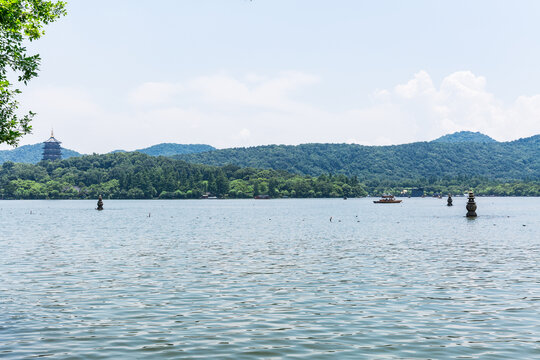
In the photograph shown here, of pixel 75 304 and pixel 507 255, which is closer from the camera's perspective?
pixel 75 304

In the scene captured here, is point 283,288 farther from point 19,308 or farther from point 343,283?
point 19,308

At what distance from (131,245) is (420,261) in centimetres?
3182

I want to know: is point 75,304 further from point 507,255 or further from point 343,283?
point 507,255

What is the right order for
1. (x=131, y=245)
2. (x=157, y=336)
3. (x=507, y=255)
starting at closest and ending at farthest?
(x=157, y=336) → (x=507, y=255) → (x=131, y=245)

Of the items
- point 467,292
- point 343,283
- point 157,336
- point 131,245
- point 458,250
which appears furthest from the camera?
point 131,245

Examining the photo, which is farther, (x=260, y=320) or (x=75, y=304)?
(x=75, y=304)

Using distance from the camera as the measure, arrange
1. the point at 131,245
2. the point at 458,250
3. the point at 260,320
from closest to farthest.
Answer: the point at 260,320, the point at 458,250, the point at 131,245

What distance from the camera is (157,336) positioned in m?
22.3

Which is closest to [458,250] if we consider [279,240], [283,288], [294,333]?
[279,240]

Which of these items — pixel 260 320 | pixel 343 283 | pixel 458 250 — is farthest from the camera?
pixel 458 250

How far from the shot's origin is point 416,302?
2875 centimetres

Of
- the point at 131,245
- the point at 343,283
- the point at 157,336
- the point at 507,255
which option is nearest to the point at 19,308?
the point at 157,336

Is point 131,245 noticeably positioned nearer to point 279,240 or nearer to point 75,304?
point 279,240

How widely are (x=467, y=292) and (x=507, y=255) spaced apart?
22.4 metres
